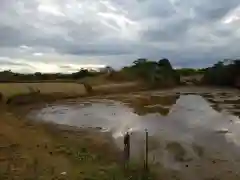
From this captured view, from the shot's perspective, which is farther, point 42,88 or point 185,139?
point 42,88

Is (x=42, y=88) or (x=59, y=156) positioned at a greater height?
(x=42, y=88)

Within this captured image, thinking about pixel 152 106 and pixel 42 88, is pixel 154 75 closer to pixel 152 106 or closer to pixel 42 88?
pixel 42 88

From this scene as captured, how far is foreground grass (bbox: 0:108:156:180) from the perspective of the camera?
9609 millimetres

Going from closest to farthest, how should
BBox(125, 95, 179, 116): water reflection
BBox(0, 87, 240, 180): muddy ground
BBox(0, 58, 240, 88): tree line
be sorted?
BBox(0, 87, 240, 180): muddy ground < BBox(125, 95, 179, 116): water reflection < BBox(0, 58, 240, 88): tree line

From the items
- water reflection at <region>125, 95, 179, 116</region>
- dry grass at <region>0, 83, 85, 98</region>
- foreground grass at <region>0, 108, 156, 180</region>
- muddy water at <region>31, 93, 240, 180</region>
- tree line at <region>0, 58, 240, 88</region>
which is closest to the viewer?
foreground grass at <region>0, 108, 156, 180</region>

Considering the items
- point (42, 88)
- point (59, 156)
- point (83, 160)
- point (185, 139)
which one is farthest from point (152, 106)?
point (83, 160)

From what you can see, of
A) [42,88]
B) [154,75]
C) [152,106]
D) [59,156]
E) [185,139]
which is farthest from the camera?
[154,75]

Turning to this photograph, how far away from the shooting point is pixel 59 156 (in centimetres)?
1209

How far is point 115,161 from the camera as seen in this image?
1163cm

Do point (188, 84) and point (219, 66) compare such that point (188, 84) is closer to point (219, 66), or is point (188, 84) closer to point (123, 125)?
point (219, 66)

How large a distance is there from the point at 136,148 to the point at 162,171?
2990mm

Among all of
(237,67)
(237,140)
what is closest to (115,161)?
(237,140)

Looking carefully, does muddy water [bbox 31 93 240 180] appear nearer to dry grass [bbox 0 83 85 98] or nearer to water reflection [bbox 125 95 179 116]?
water reflection [bbox 125 95 179 116]

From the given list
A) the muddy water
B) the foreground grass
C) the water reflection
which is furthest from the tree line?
the foreground grass
